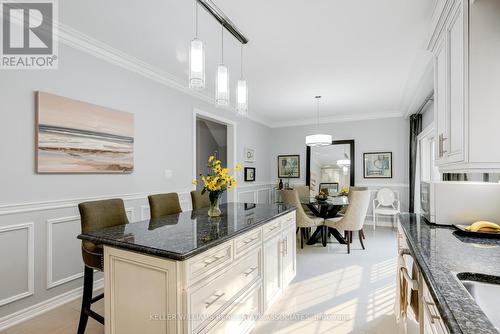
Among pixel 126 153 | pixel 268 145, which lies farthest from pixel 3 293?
pixel 268 145

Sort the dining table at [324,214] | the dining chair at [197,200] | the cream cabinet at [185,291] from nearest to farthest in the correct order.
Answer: the cream cabinet at [185,291] < the dining chair at [197,200] < the dining table at [324,214]

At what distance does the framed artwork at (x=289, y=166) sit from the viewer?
22.0 feet

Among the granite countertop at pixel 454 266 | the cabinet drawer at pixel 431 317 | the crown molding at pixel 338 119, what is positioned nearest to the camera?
the granite countertop at pixel 454 266

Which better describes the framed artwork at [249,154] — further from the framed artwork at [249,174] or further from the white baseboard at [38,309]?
the white baseboard at [38,309]

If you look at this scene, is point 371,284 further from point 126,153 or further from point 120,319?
point 126,153

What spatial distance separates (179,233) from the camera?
1.71m

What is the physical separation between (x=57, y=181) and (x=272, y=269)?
2.18m

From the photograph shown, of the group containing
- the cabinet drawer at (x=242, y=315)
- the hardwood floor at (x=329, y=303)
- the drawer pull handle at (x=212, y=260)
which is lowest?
the hardwood floor at (x=329, y=303)

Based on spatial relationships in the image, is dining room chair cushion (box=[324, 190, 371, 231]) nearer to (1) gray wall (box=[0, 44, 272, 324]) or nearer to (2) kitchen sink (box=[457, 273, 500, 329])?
(1) gray wall (box=[0, 44, 272, 324])

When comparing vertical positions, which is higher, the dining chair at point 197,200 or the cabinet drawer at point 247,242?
the dining chair at point 197,200

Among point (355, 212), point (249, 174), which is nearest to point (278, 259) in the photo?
point (355, 212)

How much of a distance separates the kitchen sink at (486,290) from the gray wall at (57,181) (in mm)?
3033

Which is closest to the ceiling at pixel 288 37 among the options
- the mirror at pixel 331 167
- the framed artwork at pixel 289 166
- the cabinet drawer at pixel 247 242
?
the cabinet drawer at pixel 247 242

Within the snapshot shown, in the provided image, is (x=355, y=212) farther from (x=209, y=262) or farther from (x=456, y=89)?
(x=209, y=262)
